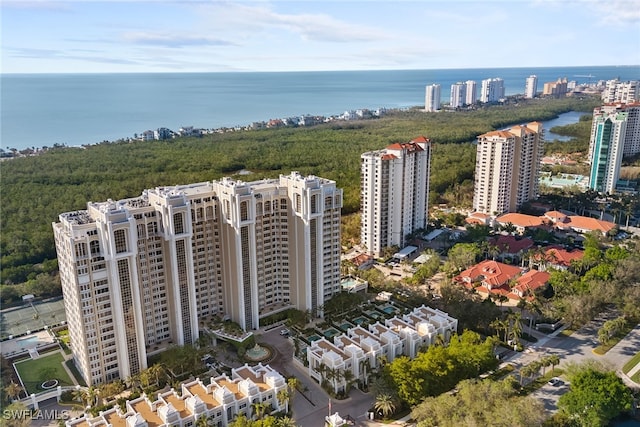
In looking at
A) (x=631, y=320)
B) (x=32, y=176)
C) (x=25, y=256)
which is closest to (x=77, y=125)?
(x=32, y=176)

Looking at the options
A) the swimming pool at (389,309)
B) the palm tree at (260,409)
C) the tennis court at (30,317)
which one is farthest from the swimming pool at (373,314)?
the tennis court at (30,317)

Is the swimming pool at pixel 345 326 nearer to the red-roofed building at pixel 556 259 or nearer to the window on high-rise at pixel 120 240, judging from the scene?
the window on high-rise at pixel 120 240

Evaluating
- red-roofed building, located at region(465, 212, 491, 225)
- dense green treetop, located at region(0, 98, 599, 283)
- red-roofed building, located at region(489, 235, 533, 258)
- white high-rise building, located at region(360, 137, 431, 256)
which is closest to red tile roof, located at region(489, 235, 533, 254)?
red-roofed building, located at region(489, 235, 533, 258)

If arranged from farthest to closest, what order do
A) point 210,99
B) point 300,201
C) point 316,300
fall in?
point 210,99, point 316,300, point 300,201

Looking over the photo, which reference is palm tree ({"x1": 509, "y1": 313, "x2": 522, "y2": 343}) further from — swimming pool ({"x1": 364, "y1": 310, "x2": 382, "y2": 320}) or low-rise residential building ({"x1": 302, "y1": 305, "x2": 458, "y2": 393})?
swimming pool ({"x1": 364, "y1": 310, "x2": 382, "y2": 320})

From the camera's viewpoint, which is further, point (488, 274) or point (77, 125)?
point (77, 125)

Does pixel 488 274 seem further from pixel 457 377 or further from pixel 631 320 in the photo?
pixel 457 377
